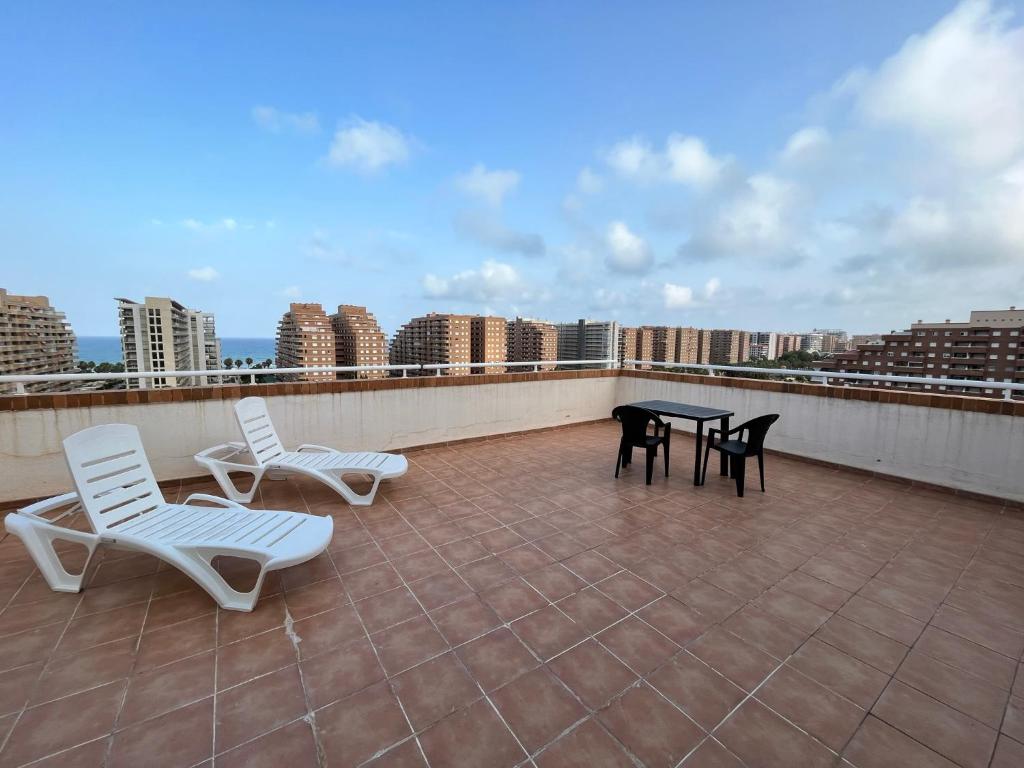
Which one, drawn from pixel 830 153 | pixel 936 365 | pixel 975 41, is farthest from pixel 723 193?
pixel 936 365

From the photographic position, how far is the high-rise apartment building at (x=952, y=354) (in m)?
4.18

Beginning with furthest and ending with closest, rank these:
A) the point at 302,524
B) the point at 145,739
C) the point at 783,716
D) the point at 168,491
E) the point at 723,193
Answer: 1. the point at 723,193
2. the point at 168,491
3. the point at 302,524
4. the point at 783,716
5. the point at 145,739

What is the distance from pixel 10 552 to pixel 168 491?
1173 mm

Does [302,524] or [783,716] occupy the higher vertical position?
[302,524]

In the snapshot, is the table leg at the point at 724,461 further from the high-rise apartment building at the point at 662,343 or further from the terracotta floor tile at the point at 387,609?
the high-rise apartment building at the point at 662,343

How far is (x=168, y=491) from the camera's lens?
4020 mm

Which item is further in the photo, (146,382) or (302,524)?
(146,382)

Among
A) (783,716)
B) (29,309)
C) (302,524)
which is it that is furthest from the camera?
(29,309)

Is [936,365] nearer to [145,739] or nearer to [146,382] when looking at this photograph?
[145,739]

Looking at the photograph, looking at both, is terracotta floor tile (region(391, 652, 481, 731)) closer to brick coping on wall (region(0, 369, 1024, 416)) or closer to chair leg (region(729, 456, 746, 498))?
chair leg (region(729, 456, 746, 498))

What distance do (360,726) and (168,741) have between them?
2.15ft

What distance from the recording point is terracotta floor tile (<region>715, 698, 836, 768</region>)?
145 centimetres

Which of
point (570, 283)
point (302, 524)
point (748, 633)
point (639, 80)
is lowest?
point (748, 633)

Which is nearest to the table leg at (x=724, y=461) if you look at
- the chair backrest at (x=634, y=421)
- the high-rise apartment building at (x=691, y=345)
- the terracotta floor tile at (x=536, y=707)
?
the chair backrest at (x=634, y=421)
